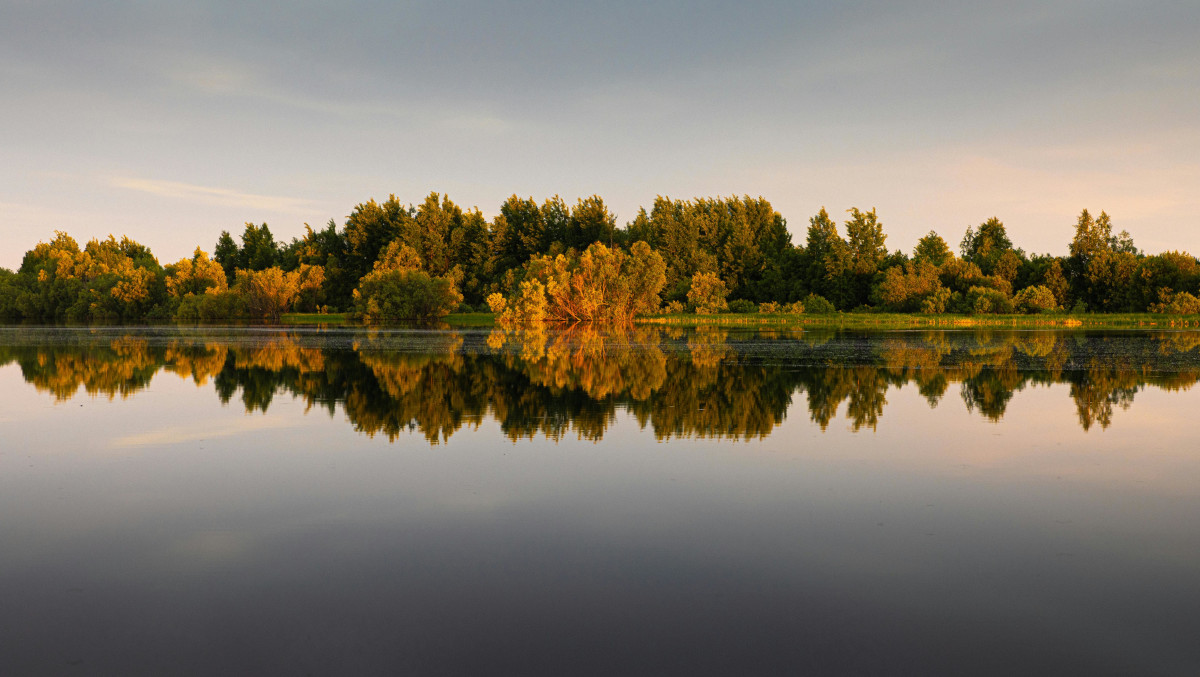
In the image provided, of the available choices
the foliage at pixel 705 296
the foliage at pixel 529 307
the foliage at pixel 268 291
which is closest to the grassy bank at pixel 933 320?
the foliage at pixel 705 296

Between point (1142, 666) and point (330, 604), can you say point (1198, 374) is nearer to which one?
point (1142, 666)

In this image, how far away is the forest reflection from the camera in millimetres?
14977

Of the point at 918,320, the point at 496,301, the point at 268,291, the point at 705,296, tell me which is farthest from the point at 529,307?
the point at 268,291

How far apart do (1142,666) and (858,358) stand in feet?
84.4

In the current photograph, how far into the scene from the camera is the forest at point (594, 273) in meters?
77.9

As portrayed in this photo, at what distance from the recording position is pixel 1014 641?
5254 mm

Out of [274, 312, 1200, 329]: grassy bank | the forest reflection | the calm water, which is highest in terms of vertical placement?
[274, 312, 1200, 329]: grassy bank

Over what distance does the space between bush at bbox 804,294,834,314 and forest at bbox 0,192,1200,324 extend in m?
0.13

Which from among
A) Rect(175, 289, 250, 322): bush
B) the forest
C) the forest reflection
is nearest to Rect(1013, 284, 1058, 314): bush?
the forest

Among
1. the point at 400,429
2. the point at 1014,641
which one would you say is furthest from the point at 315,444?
the point at 1014,641

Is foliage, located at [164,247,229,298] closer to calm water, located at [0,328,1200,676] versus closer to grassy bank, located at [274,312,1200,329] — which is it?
grassy bank, located at [274,312,1200,329]

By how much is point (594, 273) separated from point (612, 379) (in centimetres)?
5400

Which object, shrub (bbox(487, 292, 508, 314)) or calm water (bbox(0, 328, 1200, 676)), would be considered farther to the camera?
shrub (bbox(487, 292, 508, 314))

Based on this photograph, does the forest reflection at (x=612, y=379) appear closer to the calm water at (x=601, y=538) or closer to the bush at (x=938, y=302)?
the calm water at (x=601, y=538)
